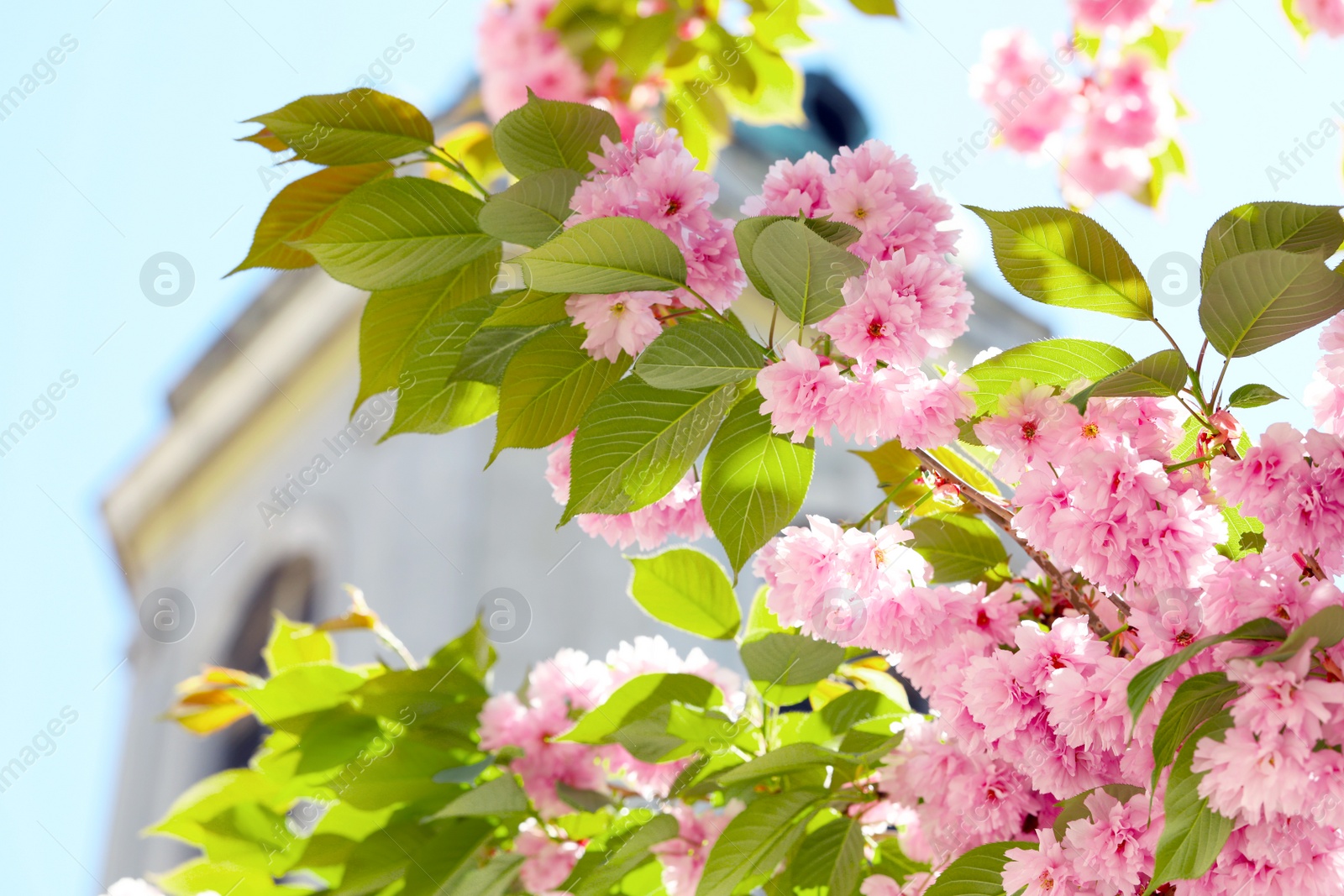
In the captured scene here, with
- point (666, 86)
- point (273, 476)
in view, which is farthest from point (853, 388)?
point (273, 476)

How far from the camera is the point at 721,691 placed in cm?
72

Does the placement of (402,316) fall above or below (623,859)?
above

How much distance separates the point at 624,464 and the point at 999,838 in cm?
29

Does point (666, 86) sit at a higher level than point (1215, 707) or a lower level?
higher

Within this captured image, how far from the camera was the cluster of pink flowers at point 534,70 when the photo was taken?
1.87 m

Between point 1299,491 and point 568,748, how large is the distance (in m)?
0.57

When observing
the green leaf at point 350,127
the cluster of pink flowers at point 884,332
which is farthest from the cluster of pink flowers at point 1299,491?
the green leaf at point 350,127

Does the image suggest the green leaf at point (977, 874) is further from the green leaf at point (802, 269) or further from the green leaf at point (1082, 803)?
the green leaf at point (802, 269)

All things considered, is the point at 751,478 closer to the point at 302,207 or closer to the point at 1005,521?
the point at 1005,521

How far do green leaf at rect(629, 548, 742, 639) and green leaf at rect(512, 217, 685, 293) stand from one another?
298mm

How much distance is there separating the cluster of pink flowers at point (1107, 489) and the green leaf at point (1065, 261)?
0.05 m

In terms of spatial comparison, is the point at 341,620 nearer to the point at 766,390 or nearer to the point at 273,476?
the point at 766,390

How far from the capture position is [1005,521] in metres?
0.51

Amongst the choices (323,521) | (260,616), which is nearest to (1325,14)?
(323,521)
